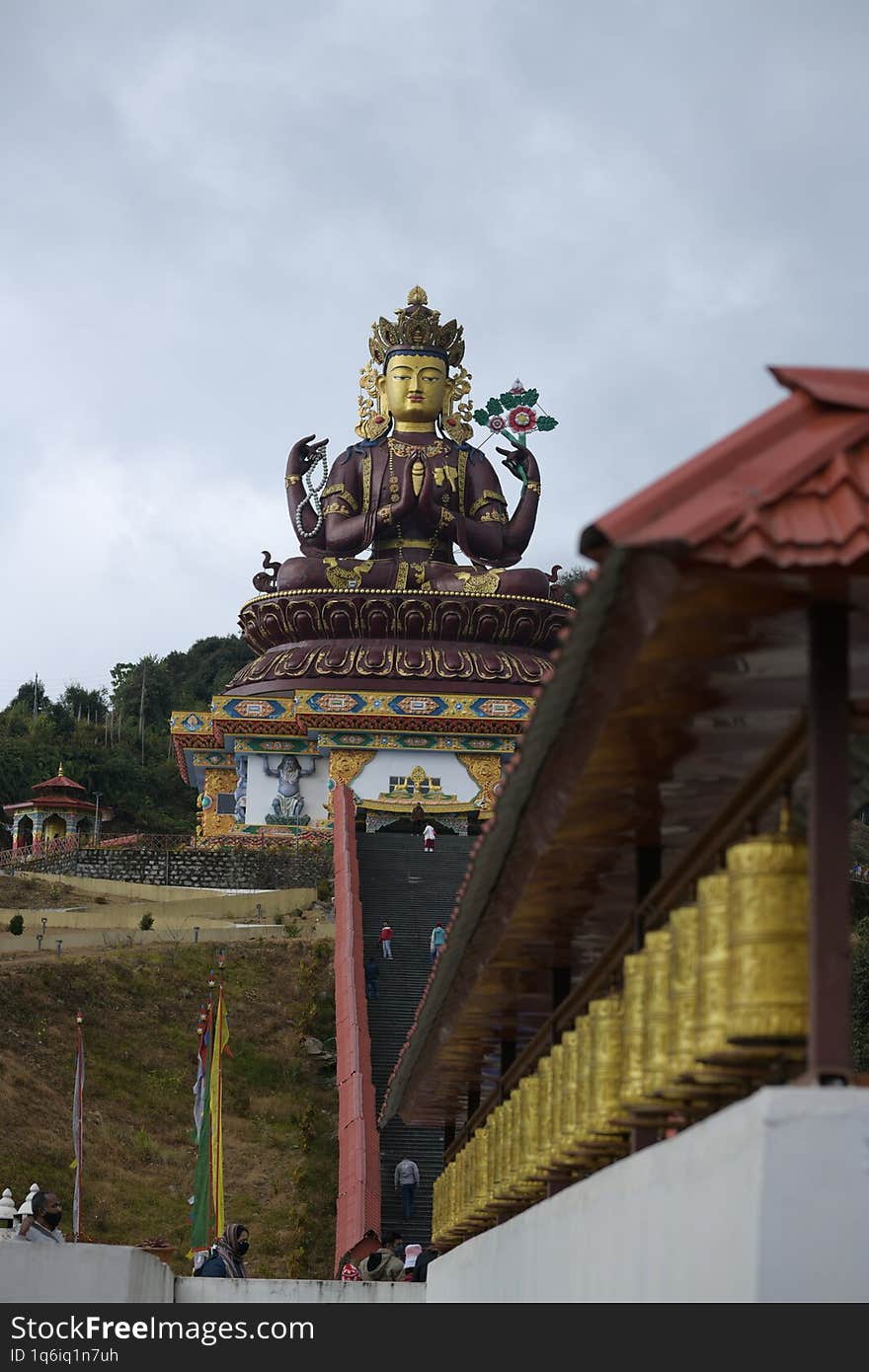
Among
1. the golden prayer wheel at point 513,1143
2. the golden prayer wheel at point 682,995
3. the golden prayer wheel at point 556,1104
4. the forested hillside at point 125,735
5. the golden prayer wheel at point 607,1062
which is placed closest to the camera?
the golden prayer wheel at point 682,995

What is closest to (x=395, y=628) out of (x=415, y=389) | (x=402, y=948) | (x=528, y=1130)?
(x=415, y=389)

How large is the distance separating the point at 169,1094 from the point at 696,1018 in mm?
25096

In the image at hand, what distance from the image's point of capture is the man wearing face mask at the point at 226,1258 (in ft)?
59.6

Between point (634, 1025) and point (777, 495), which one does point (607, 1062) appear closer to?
point (634, 1025)

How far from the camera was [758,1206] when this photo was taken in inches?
219

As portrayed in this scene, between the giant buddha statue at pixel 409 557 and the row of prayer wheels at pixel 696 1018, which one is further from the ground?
the giant buddha statue at pixel 409 557

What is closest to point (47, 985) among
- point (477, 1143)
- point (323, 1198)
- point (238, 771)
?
point (323, 1198)

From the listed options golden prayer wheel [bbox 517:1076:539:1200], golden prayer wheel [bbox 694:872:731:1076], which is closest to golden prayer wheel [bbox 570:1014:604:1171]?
golden prayer wheel [bbox 517:1076:539:1200]

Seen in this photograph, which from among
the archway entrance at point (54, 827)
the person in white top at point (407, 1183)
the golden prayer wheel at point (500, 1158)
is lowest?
the golden prayer wheel at point (500, 1158)

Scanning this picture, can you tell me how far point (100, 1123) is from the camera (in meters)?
29.6

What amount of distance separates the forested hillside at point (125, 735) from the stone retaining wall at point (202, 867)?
76.5 feet

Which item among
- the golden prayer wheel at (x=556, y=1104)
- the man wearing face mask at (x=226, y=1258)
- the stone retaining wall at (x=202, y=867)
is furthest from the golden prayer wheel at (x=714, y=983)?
the stone retaining wall at (x=202, y=867)

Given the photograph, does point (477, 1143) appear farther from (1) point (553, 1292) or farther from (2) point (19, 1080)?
(2) point (19, 1080)

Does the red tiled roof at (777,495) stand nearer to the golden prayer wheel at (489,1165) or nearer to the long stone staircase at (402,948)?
the golden prayer wheel at (489,1165)
